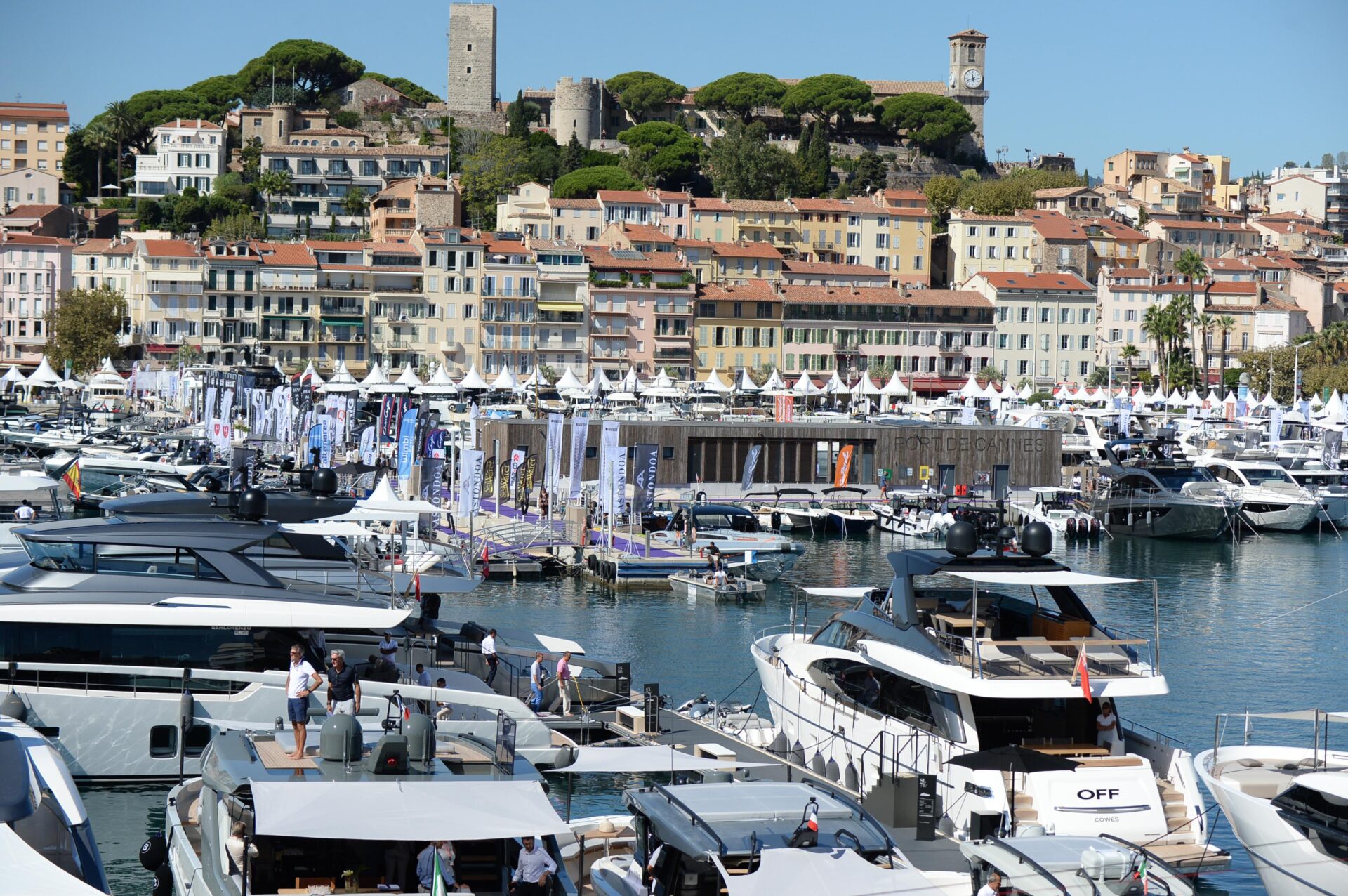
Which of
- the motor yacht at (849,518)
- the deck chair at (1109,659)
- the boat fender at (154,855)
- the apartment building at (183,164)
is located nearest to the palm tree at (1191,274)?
the motor yacht at (849,518)

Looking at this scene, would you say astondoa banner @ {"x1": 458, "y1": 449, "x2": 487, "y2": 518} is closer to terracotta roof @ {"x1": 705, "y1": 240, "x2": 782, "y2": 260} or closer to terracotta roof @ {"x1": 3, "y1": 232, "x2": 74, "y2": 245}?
terracotta roof @ {"x1": 705, "y1": 240, "x2": 782, "y2": 260}

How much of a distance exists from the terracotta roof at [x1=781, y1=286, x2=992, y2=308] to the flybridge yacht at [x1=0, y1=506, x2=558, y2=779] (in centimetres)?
8435

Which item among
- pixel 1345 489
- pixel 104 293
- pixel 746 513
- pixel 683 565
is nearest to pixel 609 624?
pixel 683 565

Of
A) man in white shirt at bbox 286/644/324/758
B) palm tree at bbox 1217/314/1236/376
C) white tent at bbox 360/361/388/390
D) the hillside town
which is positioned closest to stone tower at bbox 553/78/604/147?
the hillside town

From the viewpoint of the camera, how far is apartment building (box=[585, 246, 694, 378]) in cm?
10406

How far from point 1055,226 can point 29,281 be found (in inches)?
2827

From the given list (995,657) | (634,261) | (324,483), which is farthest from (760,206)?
(995,657)

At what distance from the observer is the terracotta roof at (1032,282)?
110 metres

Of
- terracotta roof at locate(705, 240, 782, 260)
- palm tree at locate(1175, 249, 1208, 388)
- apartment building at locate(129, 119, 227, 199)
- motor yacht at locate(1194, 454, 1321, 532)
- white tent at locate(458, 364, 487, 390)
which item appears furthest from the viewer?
apartment building at locate(129, 119, 227, 199)

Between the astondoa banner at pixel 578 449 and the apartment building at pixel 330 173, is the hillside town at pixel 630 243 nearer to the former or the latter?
the apartment building at pixel 330 173

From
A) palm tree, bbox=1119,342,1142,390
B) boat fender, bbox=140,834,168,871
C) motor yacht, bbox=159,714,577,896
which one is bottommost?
boat fender, bbox=140,834,168,871

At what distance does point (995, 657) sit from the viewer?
1958 cm

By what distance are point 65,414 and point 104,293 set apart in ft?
91.2

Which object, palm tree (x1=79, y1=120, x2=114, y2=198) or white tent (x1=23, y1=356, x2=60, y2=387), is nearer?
white tent (x1=23, y1=356, x2=60, y2=387)
